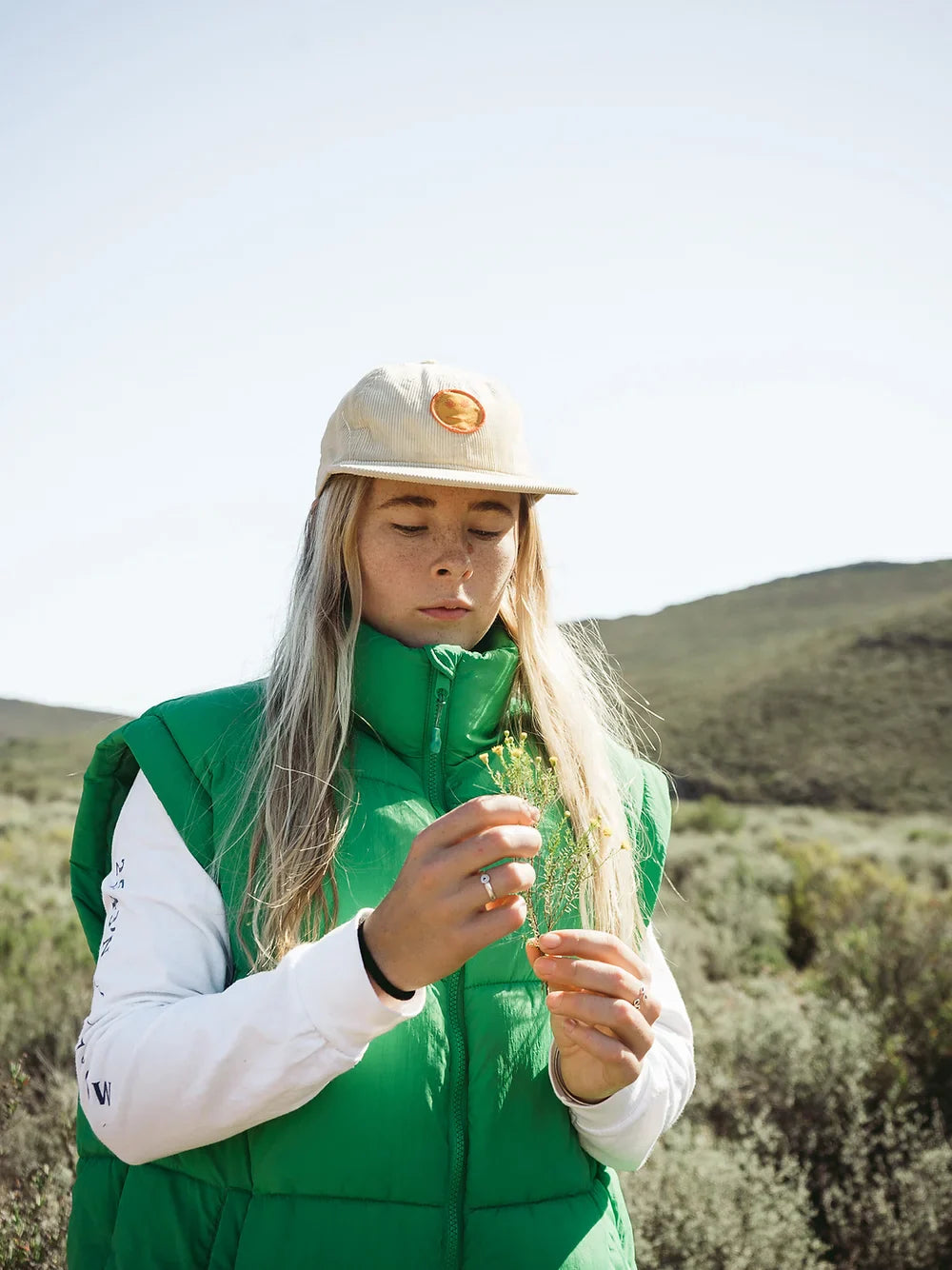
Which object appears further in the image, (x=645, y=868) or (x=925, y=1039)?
(x=925, y=1039)

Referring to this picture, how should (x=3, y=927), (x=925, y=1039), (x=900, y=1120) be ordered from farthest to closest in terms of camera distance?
1. (x=3, y=927)
2. (x=925, y=1039)
3. (x=900, y=1120)

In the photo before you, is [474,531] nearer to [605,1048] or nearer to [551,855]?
[551,855]

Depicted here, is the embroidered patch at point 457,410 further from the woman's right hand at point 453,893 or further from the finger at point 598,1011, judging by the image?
the finger at point 598,1011

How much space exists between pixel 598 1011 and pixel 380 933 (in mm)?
382

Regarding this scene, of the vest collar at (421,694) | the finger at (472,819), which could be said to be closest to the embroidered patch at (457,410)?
the vest collar at (421,694)

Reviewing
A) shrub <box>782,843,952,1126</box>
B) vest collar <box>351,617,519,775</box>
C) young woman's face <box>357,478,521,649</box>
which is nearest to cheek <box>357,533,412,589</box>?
young woman's face <box>357,478,521,649</box>

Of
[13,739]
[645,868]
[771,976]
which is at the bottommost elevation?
[13,739]

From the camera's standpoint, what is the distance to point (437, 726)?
2.12 meters

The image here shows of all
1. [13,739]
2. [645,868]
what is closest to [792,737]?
[13,739]

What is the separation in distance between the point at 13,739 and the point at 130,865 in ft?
154

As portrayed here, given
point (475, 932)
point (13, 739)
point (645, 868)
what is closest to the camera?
point (475, 932)

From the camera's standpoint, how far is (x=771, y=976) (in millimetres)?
8406

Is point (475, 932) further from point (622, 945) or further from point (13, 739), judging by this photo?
point (13, 739)

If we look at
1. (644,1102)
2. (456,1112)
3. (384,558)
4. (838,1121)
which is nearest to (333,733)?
(384,558)
